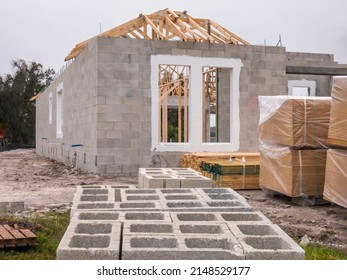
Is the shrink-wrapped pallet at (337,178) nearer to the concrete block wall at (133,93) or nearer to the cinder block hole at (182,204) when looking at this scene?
the cinder block hole at (182,204)

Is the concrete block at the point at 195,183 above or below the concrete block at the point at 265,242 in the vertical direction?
above

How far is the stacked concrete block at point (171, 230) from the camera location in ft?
11.8

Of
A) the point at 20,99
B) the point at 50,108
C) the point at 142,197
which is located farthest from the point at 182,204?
the point at 20,99

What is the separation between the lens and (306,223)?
6.98 meters

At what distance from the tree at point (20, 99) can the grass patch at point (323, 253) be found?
40206mm

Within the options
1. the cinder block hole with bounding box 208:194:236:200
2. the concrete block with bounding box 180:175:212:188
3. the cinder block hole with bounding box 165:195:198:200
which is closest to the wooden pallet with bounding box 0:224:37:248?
the cinder block hole with bounding box 165:195:198:200

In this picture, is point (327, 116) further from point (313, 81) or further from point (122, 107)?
point (313, 81)

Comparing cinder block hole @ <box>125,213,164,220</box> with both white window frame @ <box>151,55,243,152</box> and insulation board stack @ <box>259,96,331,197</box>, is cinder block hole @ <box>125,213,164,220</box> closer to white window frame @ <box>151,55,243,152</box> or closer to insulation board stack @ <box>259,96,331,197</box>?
insulation board stack @ <box>259,96,331,197</box>

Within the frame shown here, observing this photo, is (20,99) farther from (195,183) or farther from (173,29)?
(195,183)

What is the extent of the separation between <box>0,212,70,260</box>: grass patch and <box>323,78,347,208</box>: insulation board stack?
4.07 meters

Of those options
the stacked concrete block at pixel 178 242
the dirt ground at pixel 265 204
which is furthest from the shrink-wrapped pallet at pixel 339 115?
the stacked concrete block at pixel 178 242

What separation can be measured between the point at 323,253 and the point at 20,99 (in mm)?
41214

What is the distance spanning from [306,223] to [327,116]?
90.6 inches

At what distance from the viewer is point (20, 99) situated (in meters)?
42.8
